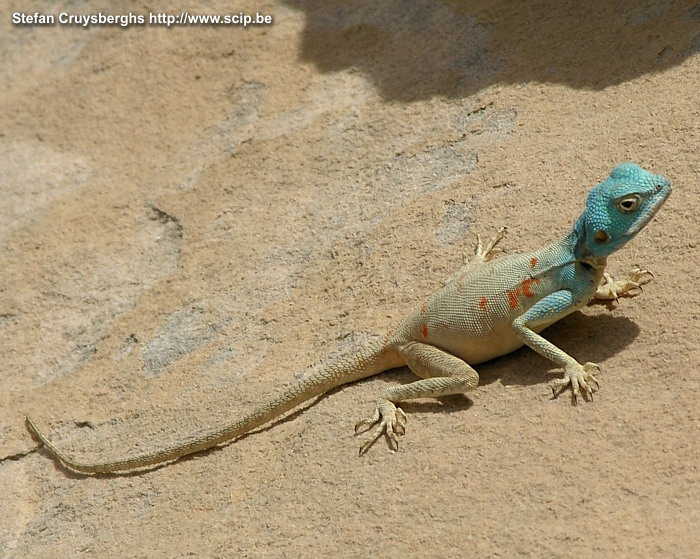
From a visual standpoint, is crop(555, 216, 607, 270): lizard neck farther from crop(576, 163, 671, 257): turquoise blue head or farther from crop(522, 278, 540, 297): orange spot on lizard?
crop(522, 278, 540, 297): orange spot on lizard

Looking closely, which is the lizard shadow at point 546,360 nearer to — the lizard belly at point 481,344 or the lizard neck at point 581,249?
the lizard belly at point 481,344

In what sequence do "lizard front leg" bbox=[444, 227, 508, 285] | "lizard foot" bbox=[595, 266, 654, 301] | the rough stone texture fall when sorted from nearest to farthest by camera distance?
the rough stone texture, "lizard foot" bbox=[595, 266, 654, 301], "lizard front leg" bbox=[444, 227, 508, 285]

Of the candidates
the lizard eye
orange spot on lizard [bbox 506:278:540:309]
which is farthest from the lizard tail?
the lizard eye

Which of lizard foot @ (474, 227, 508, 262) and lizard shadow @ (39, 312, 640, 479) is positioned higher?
lizard foot @ (474, 227, 508, 262)

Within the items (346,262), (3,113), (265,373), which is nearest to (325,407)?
(265,373)

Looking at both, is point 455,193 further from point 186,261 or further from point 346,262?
point 186,261

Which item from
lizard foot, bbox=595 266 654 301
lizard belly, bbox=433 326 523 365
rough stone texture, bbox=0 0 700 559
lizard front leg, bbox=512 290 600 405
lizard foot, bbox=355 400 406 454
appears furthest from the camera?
lizard foot, bbox=595 266 654 301
